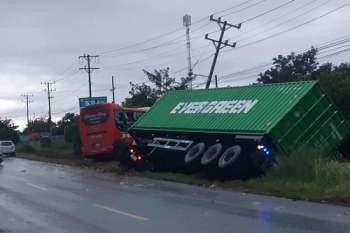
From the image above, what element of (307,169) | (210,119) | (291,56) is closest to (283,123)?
(307,169)

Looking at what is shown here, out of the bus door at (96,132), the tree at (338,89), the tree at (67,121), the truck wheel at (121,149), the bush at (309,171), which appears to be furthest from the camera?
the tree at (67,121)

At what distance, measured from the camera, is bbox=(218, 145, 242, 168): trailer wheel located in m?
22.3

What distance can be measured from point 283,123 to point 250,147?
1.81 meters

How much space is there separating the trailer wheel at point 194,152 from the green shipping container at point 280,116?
617 millimetres

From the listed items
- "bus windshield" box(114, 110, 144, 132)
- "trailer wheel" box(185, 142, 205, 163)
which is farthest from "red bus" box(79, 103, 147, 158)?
"trailer wheel" box(185, 142, 205, 163)

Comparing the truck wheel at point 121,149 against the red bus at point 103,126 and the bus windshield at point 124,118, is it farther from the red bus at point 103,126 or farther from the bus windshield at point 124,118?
the bus windshield at point 124,118

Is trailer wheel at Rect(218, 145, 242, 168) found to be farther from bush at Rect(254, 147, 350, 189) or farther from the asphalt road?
the asphalt road

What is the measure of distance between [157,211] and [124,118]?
23174 millimetres

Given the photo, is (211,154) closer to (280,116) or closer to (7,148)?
(280,116)

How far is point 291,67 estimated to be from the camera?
60.5 meters

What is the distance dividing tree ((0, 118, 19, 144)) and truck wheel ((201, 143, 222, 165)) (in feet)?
269

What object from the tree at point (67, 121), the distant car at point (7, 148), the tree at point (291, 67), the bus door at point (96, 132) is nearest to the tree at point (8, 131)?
the tree at point (67, 121)

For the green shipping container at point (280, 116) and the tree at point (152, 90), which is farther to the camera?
the tree at point (152, 90)

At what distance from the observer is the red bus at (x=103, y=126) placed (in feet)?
122
